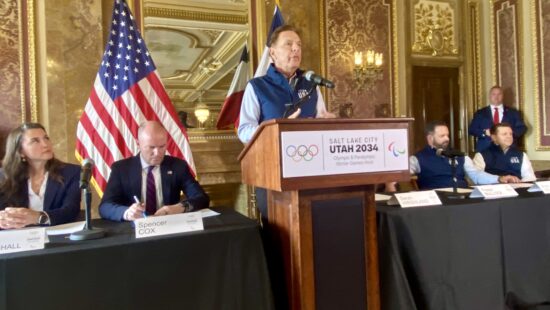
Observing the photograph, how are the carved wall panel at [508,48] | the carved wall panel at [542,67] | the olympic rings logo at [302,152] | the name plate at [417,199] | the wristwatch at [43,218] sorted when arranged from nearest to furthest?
the olympic rings logo at [302,152] < the wristwatch at [43,218] < the name plate at [417,199] < the carved wall panel at [542,67] < the carved wall panel at [508,48]

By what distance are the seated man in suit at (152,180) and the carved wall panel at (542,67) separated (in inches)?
182

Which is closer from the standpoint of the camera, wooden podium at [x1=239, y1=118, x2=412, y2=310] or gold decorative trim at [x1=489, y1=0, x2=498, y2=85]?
wooden podium at [x1=239, y1=118, x2=412, y2=310]

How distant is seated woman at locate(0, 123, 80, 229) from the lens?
1997 millimetres

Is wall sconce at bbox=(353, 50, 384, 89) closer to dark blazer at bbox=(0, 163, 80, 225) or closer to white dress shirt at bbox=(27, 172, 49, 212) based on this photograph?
dark blazer at bbox=(0, 163, 80, 225)

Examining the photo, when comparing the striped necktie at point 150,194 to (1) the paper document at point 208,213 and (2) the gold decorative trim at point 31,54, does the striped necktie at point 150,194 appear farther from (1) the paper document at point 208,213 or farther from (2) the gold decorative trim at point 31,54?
(2) the gold decorative trim at point 31,54

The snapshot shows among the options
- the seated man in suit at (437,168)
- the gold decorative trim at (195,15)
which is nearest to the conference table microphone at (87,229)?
the seated man in suit at (437,168)

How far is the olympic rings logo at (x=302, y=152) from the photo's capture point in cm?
137

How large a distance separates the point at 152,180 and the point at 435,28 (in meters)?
4.71

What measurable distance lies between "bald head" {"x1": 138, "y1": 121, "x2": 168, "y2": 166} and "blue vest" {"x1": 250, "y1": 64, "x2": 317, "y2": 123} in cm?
49

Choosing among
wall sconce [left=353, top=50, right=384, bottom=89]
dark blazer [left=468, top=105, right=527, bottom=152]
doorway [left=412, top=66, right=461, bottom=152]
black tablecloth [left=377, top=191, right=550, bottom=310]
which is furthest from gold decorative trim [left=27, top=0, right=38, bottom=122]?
dark blazer [left=468, top=105, right=527, bottom=152]

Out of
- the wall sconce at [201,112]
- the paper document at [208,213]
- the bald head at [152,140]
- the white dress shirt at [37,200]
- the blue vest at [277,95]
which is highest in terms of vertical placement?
the wall sconce at [201,112]

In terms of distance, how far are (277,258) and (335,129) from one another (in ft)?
1.86

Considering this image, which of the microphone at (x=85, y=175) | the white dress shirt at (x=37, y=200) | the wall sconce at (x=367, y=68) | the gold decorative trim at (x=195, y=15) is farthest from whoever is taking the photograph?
the wall sconce at (x=367, y=68)

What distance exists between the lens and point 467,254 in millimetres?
1911
